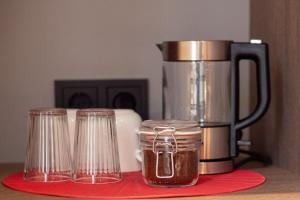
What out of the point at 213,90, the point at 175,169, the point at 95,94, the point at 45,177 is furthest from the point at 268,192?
the point at 95,94

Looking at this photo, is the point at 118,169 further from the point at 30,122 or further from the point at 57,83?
the point at 57,83

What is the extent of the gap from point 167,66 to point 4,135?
1.23 feet

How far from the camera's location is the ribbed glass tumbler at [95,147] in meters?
0.99

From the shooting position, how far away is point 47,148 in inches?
40.1

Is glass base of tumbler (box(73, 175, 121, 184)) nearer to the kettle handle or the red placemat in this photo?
the red placemat

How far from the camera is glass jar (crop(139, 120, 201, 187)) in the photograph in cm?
92

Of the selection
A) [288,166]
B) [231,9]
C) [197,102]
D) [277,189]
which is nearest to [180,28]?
[231,9]

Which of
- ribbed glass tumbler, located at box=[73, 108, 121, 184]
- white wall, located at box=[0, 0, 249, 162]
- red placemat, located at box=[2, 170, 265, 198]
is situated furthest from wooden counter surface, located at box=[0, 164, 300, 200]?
white wall, located at box=[0, 0, 249, 162]

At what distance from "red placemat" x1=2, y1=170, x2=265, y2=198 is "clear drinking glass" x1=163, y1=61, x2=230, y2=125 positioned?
0.12m

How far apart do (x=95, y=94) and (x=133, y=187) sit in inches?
14.5

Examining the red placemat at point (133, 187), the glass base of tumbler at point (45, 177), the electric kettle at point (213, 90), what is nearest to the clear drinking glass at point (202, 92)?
the electric kettle at point (213, 90)

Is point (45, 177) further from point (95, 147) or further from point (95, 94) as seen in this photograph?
point (95, 94)

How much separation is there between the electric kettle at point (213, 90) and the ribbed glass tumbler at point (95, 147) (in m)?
0.15

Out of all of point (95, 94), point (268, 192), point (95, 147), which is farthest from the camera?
point (95, 94)
